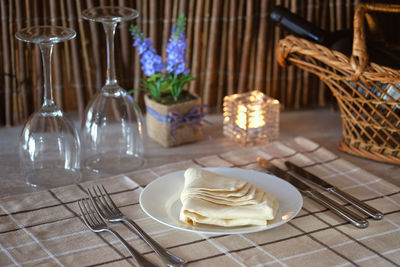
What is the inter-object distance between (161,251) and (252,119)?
1.85ft

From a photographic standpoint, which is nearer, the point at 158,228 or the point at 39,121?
the point at 158,228

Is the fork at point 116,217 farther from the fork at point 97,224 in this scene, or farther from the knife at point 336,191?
the knife at point 336,191

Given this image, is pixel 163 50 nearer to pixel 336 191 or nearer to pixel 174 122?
pixel 174 122

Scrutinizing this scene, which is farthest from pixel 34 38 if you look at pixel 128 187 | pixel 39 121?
pixel 128 187

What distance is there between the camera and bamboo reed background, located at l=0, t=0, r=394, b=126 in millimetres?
1346

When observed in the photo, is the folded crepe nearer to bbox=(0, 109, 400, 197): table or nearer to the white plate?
the white plate

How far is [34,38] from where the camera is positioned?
0.95 metres

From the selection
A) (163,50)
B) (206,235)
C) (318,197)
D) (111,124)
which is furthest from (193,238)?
(163,50)

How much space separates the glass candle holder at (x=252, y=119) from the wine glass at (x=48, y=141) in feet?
1.27

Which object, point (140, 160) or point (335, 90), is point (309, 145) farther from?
point (140, 160)

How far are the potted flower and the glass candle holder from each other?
0.25 feet

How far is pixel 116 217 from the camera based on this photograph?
88cm

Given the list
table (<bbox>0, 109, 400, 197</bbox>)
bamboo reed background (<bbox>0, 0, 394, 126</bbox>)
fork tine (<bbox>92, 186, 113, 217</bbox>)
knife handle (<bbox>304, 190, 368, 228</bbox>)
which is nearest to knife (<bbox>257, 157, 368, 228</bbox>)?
knife handle (<bbox>304, 190, 368, 228</bbox>)

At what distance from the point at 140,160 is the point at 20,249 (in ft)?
1.40
